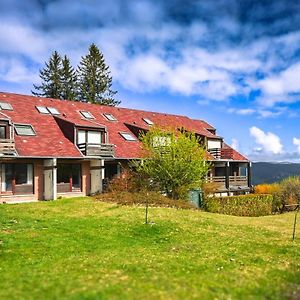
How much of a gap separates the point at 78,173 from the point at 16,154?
5.95 meters

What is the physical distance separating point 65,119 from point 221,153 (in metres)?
18.7

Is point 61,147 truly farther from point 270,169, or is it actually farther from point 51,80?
point 270,169

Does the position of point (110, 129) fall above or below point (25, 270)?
above

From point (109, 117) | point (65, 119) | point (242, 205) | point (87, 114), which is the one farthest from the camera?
point (109, 117)

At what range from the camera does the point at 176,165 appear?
27547 mm

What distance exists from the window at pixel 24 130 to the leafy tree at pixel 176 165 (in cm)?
924

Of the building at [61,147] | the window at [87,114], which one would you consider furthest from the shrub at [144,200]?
the window at [87,114]

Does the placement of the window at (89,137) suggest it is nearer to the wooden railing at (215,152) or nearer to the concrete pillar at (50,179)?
the concrete pillar at (50,179)

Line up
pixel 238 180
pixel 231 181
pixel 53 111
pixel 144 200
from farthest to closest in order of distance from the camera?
pixel 238 180, pixel 231 181, pixel 53 111, pixel 144 200

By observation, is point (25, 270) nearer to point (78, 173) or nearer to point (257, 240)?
point (257, 240)

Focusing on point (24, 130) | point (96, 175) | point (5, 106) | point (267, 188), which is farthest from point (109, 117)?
point (267, 188)

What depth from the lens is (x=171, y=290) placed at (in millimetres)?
8031

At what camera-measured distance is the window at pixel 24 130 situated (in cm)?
2908

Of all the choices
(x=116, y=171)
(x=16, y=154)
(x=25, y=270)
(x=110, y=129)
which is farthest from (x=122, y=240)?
(x=110, y=129)
